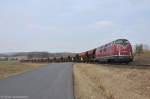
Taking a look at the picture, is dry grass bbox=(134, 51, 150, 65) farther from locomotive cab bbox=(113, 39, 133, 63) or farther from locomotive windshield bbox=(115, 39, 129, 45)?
locomotive cab bbox=(113, 39, 133, 63)

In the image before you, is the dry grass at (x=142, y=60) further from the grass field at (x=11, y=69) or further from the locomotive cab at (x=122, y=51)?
Result: the grass field at (x=11, y=69)

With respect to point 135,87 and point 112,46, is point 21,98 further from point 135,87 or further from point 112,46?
point 112,46

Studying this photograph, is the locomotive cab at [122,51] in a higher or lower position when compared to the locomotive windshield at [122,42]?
Result: lower

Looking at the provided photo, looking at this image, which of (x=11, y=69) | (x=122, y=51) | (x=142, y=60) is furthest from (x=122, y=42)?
(x=11, y=69)

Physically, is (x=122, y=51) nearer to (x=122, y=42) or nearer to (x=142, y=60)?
(x=122, y=42)

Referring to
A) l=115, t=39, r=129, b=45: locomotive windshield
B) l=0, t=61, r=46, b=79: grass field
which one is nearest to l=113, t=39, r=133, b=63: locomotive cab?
l=115, t=39, r=129, b=45: locomotive windshield

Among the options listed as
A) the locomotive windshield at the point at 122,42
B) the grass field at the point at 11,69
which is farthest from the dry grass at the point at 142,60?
the grass field at the point at 11,69

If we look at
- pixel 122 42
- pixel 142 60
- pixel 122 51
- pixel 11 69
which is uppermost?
pixel 122 42

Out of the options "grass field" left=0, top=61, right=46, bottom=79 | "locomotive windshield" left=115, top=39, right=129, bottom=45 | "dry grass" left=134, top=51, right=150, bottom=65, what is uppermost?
"locomotive windshield" left=115, top=39, right=129, bottom=45

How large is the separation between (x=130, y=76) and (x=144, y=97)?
10.7 metres

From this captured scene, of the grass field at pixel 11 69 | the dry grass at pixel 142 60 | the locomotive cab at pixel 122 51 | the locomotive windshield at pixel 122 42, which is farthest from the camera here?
the dry grass at pixel 142 60

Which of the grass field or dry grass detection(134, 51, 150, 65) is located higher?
dry grass detection(134, 51, 150, 65)

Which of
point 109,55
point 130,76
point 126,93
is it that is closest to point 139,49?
point 109,55

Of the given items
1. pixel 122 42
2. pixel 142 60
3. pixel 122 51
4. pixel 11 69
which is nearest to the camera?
pixel 122 51
